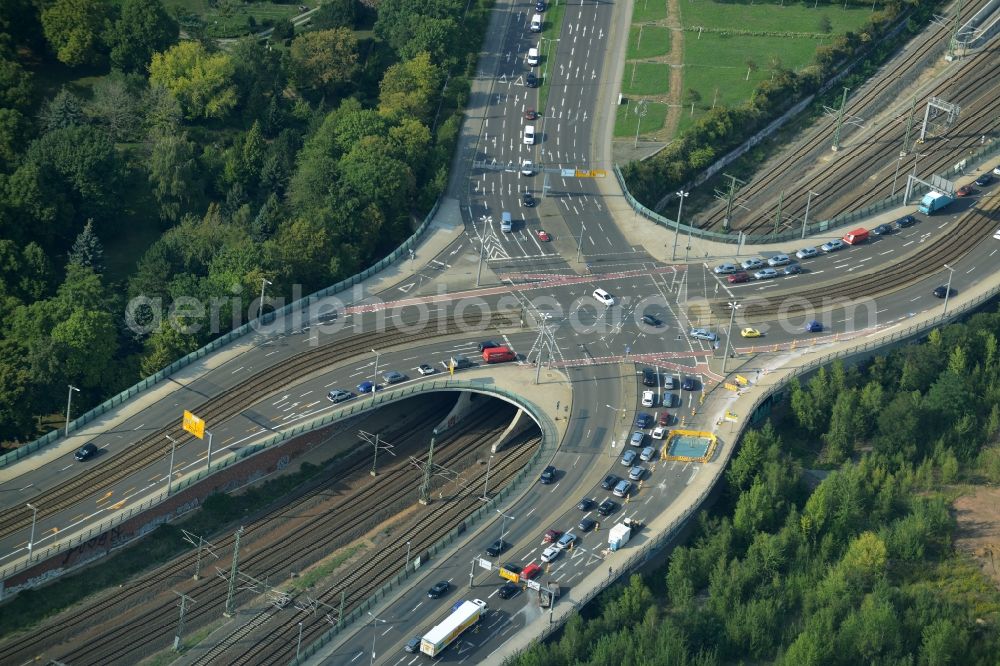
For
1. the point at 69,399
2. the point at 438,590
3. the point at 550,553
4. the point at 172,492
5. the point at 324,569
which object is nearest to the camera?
the point at 438,590

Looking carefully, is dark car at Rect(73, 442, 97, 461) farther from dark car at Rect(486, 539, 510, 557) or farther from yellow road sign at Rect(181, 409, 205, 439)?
dark car at Rect(486, 539, 510, 557)

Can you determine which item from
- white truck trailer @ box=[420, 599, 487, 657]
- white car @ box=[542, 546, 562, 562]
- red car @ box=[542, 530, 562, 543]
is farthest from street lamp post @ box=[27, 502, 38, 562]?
red car @ box=[542, 530, 562, 543]

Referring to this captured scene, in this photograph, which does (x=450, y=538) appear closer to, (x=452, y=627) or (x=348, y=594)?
(x=348, y=594)

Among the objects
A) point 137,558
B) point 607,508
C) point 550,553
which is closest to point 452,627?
point 550,553

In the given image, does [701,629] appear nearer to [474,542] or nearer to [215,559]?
[474,542]

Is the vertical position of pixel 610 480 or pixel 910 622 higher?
pixel 610 480

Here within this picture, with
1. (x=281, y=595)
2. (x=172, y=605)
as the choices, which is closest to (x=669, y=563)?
(x=281, y=595)
